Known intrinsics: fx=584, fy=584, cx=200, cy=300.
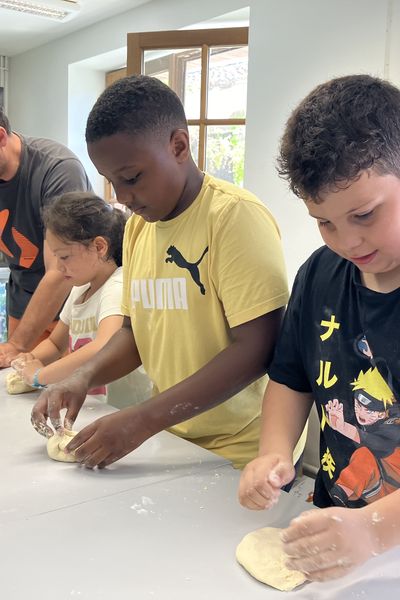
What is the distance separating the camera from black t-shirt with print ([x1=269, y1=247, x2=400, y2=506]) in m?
0.77

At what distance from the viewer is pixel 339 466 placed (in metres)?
0.86

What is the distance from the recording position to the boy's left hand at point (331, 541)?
23.3 inches

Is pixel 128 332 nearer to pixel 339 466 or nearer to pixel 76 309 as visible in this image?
pixel 76 309

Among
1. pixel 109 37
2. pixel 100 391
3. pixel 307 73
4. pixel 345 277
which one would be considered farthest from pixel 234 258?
pixel 109 37

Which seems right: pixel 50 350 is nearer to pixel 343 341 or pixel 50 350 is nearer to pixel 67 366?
pixel 67 366

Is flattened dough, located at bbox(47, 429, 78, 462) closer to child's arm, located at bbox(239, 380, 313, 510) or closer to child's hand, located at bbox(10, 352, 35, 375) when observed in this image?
child's arm, located at bbox(239, 380, 313, 510)

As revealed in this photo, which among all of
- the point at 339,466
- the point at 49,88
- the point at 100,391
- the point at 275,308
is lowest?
the point at 100,391

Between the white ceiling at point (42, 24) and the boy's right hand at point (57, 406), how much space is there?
369 centimetres

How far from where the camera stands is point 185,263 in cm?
108

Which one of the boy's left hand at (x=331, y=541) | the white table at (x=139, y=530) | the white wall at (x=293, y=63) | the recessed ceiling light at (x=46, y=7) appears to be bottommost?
the white table at (x=139, y=530)

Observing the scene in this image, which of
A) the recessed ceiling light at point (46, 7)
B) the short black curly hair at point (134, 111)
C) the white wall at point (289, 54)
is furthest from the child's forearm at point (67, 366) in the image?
the recessed ceiling light at point (46, 7)

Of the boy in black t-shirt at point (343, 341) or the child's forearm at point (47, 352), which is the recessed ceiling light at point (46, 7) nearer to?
the child's forearm at point (47, 352)

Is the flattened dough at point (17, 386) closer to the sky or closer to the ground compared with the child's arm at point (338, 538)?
closer to the ground

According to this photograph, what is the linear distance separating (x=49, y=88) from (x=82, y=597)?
536cm
